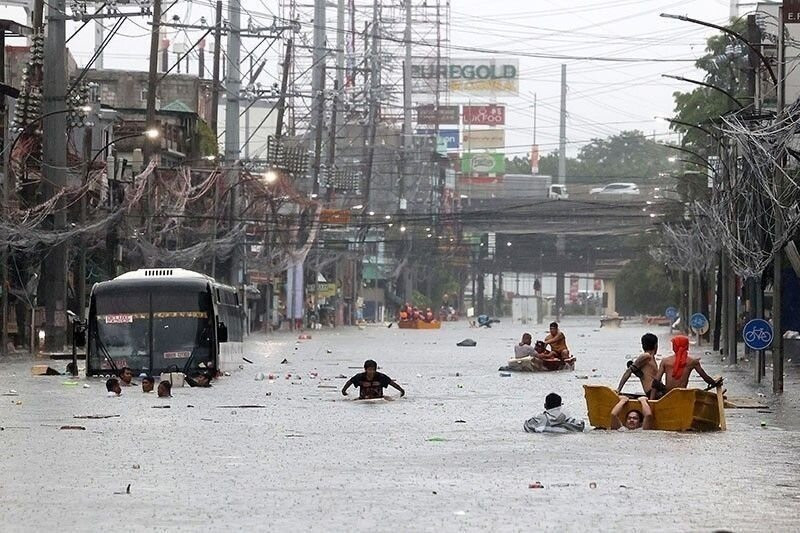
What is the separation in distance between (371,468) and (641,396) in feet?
25.9

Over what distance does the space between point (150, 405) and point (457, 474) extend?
14.4 metres

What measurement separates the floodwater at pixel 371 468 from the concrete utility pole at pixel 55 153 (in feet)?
62.4

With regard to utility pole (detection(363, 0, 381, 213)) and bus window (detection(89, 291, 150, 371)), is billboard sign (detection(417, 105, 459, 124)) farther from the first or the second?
bus window (detection(89, 291, 150, 371))

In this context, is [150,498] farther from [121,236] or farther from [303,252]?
→ [303,252]

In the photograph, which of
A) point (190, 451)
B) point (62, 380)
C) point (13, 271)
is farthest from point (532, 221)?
point (190, 451)

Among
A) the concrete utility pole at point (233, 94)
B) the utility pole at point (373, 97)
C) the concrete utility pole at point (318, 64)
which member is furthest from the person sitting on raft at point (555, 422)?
the utility pole at point (373, 97)

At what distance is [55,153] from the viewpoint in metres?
54.6

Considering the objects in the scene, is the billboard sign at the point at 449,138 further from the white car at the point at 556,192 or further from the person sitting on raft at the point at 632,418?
the person sitting on raft at the point at 632,418

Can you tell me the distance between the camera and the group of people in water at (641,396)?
2580 cm

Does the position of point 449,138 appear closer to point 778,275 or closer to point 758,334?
point 758,334

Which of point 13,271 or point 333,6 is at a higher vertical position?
point 333,6

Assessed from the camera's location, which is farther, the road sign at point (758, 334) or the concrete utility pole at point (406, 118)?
the concrete utility pole at point (406, 118)

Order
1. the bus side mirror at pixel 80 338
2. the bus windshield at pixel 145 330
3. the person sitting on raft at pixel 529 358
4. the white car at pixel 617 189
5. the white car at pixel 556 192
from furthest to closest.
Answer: the white car at pixel 617 189, the white car at pixel 556 192, the person sitting on raft at pixel 529 358, the bus windshield at pixel 145 330, the bus side mirror at pixel 80 338

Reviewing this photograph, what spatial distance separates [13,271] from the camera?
2453 inches
